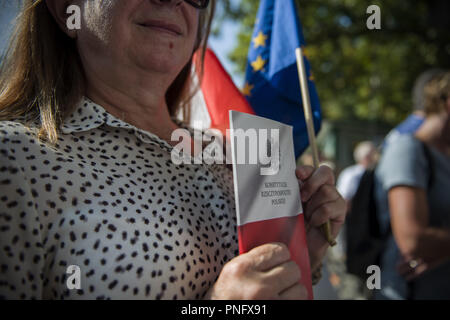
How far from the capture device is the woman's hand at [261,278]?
0.96 metres

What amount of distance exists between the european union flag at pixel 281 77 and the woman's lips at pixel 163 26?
81 cm

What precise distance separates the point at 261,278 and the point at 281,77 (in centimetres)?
129

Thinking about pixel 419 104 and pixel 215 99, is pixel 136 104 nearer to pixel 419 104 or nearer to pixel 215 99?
pixel 215 99

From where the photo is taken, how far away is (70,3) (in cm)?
128

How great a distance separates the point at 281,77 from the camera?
1.99 meters

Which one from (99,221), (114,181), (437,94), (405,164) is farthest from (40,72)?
(437,94)

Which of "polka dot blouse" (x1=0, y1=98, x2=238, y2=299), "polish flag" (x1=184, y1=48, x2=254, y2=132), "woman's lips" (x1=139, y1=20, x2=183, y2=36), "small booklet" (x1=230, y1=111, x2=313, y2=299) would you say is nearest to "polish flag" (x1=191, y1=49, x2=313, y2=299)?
"small booklet" (x1=230, y1=111, x2=313, y2=299)

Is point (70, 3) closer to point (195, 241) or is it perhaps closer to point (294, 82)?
point (195, 241)

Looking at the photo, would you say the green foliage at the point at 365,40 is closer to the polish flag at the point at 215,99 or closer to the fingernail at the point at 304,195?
the polish flag at the point at 215,99

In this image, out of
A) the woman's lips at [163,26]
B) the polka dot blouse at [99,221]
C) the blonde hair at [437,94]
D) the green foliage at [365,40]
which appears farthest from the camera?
the green foliage at [365,40]

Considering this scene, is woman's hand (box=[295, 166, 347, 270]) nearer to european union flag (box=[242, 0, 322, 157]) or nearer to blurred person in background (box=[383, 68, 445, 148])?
european union flag (box=[242, 0, 322, 157])

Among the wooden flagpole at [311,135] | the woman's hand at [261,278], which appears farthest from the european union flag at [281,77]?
the woman's hand at [261,278]
